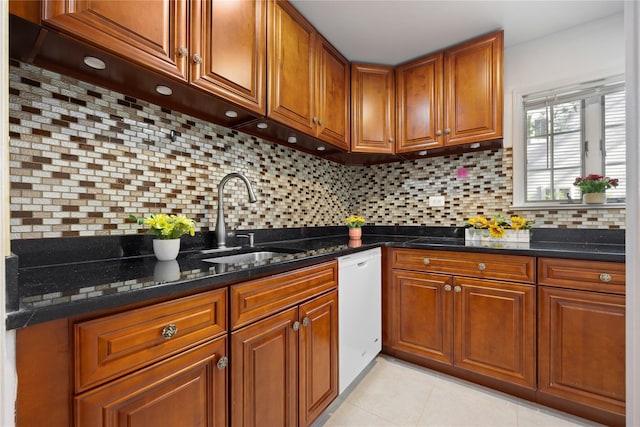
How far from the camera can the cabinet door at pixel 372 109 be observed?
7.19 feet

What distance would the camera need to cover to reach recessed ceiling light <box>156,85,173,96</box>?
1.19m

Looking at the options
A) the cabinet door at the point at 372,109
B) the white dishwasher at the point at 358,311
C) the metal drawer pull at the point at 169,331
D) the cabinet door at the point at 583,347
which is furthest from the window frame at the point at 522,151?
the metal drawer pull at the point at 169,331

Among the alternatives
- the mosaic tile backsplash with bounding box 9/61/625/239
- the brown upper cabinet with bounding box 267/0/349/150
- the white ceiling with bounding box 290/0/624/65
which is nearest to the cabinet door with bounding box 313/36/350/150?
the brown upper cabinet with bounding box 267/0/349/150

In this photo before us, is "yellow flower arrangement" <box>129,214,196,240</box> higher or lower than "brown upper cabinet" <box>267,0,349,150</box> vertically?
lower

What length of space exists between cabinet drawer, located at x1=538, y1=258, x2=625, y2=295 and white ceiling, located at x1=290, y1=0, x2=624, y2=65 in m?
1.55

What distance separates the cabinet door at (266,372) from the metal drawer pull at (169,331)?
21cm

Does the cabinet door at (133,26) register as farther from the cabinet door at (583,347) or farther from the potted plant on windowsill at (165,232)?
the cabinet door at (583,347)

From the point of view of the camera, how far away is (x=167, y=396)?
77 centimetres

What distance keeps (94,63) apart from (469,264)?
2.08m

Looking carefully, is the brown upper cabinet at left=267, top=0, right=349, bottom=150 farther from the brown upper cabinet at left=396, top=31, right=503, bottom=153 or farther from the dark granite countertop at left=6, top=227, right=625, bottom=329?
the dark granite countertop at left=6, top=227, right=625, bottom=329

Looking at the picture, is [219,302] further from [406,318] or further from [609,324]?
[609,324]

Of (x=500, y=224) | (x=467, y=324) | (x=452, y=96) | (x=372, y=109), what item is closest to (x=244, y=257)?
(x=467, y=324)

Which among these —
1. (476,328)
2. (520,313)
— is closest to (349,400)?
(476,328)

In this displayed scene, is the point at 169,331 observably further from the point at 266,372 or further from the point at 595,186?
the point at 595,186
